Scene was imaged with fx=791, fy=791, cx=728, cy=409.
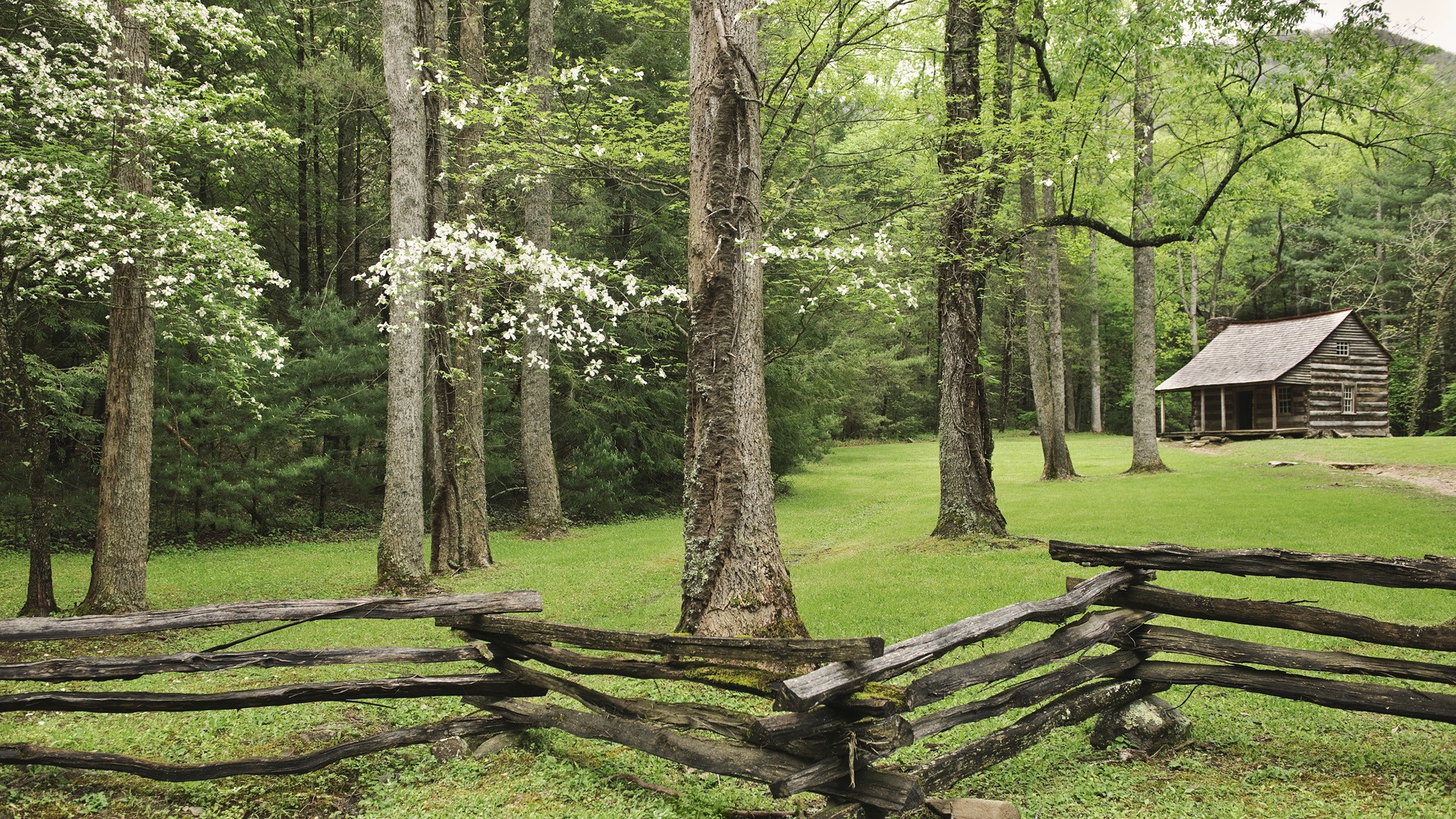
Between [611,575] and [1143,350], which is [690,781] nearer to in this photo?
[611,575]

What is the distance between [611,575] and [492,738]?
7123 millimetres

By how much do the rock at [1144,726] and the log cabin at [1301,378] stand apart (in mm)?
30411

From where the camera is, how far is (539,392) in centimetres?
1742

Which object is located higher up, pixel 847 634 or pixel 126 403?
pixel 126 403

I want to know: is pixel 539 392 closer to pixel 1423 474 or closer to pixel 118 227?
pixel 118 227

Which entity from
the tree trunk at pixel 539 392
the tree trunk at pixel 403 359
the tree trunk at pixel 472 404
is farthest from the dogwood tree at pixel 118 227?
the tree trunk at pixel 539 392

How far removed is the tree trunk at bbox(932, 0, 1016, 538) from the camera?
12453 mm

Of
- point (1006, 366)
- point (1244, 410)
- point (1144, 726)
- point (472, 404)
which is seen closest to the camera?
point (1144, 726)

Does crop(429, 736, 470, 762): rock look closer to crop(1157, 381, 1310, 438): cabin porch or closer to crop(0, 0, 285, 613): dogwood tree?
crop(0, 0, 285, 613): dogwood tree

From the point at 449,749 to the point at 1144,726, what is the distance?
176 inches

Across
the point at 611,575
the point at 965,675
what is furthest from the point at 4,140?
the point at 965,675

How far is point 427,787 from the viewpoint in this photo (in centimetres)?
461

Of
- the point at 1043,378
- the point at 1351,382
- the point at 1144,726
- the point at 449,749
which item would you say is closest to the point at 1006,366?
the point at 1351,382

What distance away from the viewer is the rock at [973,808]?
4.06 meters
